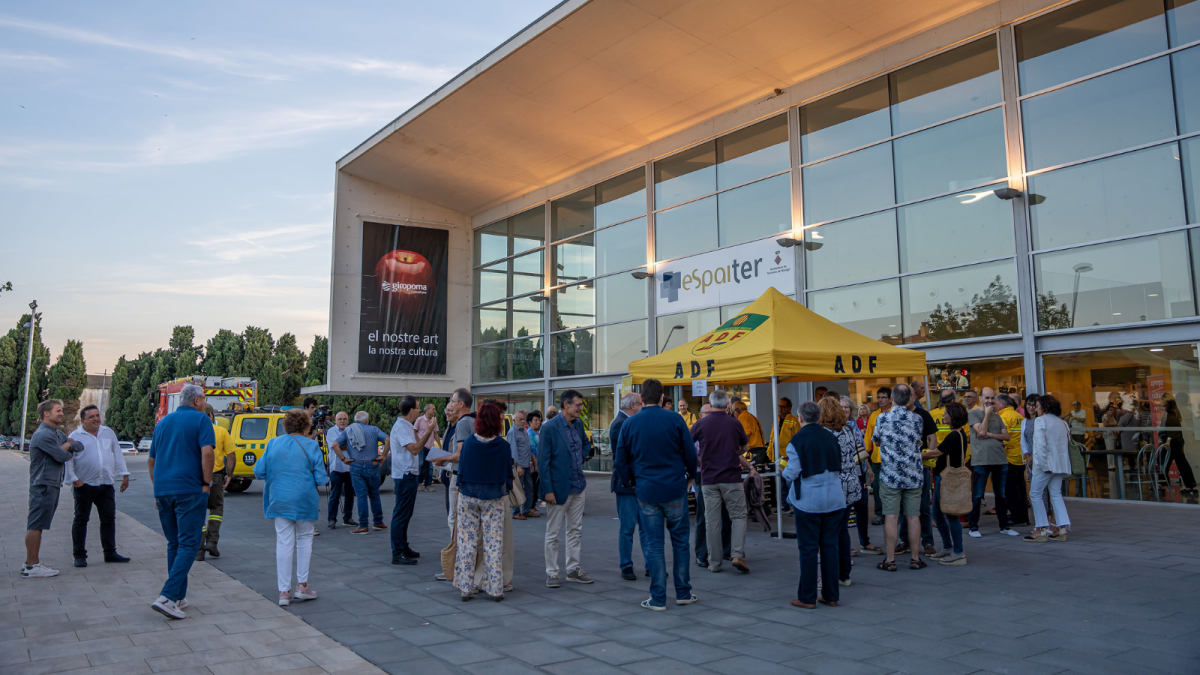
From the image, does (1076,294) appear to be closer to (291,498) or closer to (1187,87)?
(1187,87)

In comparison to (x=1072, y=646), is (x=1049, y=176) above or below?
above

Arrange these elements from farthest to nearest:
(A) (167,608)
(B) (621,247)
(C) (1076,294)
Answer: (B) (621,247), (C) (1076,294), (A) (167,608)

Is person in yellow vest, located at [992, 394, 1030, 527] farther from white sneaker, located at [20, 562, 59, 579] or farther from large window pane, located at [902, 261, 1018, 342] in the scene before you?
white sneaker, located at [20, 562, 59, 579]

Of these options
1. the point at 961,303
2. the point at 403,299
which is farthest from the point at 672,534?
the point at 403,299

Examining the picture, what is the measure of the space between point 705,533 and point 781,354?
210 centimetres

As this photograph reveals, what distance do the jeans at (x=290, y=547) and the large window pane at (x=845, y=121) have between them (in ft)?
43.4

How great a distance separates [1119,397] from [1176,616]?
765 centimetres

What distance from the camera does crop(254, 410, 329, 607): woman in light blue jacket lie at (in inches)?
240

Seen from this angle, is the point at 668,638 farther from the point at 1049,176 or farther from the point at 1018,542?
the point at 1049,176

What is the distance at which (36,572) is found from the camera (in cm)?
710

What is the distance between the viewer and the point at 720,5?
1438 centimetres

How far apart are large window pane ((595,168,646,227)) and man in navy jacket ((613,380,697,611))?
14783mm

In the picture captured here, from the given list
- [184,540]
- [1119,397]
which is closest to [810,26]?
[1119,397]

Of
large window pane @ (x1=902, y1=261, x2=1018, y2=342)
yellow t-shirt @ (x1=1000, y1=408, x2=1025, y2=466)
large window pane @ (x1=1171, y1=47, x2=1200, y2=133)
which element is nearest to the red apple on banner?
large window pane @ (x1=902, y1=261, x2=1018, y2=342)
